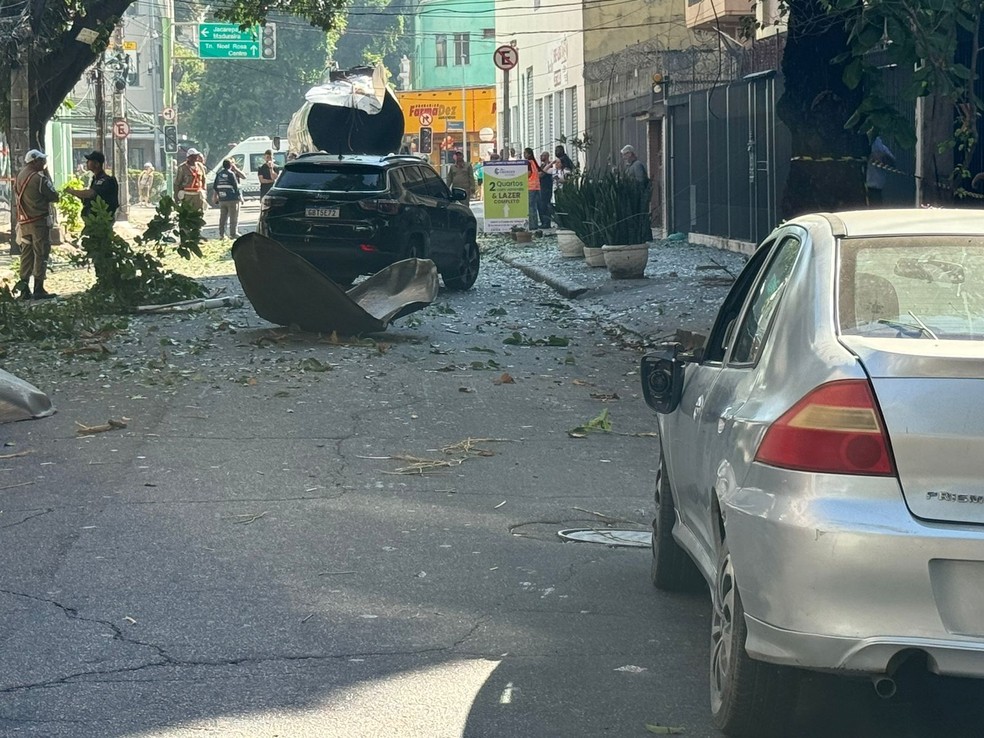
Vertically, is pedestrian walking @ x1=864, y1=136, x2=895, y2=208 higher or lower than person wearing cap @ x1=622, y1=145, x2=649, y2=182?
lower

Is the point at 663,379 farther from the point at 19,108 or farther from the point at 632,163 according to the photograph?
the point at 632,163

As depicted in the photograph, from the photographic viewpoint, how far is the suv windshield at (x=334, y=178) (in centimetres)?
1956

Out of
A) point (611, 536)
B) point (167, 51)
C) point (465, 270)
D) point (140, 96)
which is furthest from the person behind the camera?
point (167, 51)

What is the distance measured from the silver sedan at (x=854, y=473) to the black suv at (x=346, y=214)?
1471 cm

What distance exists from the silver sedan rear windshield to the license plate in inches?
595

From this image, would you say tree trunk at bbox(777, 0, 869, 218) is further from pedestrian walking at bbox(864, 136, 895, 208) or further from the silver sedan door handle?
the silver sedan door handle

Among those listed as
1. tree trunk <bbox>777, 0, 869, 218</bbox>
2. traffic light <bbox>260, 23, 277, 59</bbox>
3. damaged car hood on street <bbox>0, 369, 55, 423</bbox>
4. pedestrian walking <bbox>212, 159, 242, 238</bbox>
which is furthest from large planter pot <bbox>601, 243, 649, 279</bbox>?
traffic light <bbox>260, 23, 277, 59</bbox>

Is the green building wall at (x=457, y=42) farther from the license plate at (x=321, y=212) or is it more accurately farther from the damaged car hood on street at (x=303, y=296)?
the damaged car hood on street at (x=303, y=296)

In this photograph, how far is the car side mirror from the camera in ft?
18.9

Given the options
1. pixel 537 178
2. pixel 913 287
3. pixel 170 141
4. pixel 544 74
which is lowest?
pixel 913 287

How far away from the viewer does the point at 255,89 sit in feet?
346

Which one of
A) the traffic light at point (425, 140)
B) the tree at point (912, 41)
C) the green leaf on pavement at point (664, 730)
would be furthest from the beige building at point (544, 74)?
the green leaf on pavement at point (664, 730)

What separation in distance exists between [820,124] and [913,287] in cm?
907

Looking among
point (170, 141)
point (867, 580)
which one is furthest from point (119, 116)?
point (867, 580)
